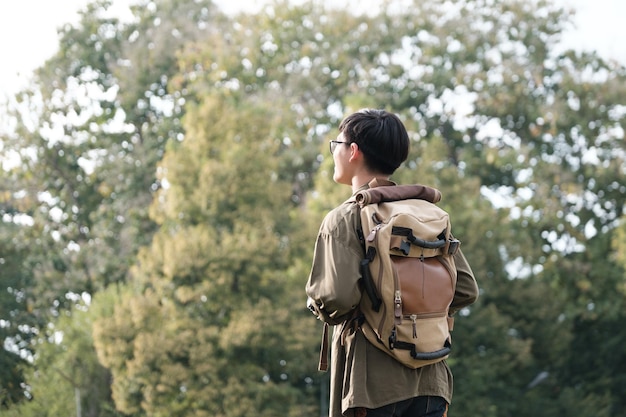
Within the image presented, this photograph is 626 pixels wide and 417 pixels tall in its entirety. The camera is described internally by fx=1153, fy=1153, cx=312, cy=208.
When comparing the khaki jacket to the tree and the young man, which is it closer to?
the young man

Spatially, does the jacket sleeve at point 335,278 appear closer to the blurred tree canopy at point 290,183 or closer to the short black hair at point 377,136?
the short black hair at point 377,136

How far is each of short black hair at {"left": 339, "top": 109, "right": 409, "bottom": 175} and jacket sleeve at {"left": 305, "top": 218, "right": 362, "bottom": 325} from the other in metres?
0.29

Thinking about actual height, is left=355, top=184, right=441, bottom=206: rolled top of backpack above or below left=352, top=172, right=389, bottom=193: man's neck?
below

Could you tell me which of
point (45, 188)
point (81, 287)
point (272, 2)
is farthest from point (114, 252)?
point (272, 2)

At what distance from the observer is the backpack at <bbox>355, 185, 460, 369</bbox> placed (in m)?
3.08

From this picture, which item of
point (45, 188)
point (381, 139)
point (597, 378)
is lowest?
point (381, 139)

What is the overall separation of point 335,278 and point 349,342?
0.23 metres

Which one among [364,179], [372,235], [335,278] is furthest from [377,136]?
[335,278]

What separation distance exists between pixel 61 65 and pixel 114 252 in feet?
17.8

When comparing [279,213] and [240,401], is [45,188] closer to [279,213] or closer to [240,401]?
[279,213]

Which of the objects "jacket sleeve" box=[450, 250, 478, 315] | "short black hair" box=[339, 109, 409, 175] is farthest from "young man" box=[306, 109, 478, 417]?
"jacket sleeve" box=[450, 250, 478, 315]

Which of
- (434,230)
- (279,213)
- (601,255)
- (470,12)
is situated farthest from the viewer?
(470,12)

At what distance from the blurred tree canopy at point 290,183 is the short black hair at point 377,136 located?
17.0 metres

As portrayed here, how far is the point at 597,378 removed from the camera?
28.1m
